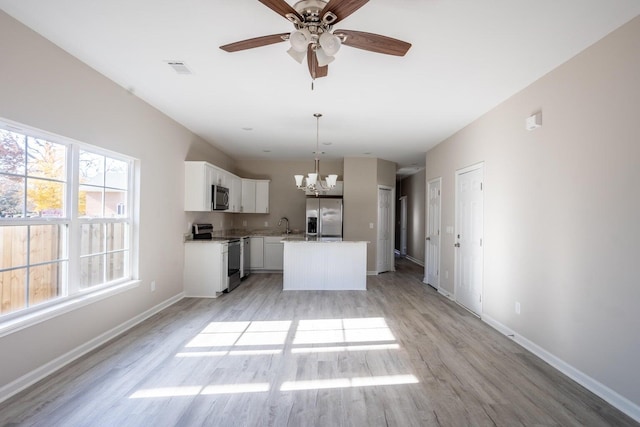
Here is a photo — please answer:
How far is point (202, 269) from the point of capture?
15.9 ft

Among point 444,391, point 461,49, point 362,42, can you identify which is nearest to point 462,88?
point 461,49

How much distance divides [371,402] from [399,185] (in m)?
9.88

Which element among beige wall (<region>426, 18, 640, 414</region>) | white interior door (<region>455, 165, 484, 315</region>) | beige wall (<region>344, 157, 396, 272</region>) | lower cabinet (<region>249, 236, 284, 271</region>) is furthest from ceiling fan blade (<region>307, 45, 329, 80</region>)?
lower cabinet (<region>249, 236, 284, 271</region>)

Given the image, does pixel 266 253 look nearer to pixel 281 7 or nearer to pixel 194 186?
pixel 194 186

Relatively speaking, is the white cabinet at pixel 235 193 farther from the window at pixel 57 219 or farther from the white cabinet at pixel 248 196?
the window at pixel 57 219

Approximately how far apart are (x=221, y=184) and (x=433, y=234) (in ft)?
13.9

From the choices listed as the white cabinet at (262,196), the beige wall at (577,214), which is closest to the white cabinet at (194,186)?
the white cabinet at (262,196)

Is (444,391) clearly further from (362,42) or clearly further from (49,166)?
(49,166)

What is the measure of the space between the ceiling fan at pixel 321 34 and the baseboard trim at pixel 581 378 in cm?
287

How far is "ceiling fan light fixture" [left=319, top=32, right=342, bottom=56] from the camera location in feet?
5.98

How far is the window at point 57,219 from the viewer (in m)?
2.25

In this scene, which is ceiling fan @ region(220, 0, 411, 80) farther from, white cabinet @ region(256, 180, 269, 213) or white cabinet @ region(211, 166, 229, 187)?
white cabinet @ region(256, 180, 269, 213)

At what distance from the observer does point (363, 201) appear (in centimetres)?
695

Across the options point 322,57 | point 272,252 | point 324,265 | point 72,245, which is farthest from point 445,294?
point 72,245
